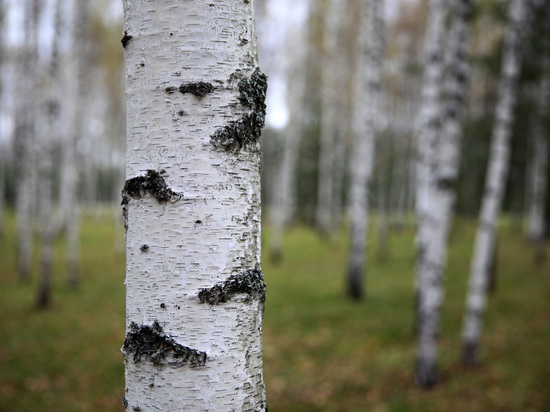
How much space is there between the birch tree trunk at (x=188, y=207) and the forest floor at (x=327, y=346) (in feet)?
14.3

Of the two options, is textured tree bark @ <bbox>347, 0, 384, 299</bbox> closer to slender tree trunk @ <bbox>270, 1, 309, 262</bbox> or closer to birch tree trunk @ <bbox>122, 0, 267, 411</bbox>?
slender tree trunk @ <bbox>270, 1, 309, 262</bbox>

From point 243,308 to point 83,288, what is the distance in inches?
408

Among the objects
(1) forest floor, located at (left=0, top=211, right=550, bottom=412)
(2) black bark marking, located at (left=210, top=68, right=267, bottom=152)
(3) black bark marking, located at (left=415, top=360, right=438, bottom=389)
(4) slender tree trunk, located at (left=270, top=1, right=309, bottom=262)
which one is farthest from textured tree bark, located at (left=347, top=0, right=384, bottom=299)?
(2) black bark marking, located at (left=210, top=68, right=267, bottom=152)

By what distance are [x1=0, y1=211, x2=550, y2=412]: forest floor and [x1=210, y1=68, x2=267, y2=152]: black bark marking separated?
15.2 ft

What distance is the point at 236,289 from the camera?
1.09 meters

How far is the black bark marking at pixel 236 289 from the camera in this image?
1.06 m

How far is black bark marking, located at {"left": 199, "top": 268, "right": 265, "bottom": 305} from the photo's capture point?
1063 millimetres

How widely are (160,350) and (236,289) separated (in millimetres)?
247

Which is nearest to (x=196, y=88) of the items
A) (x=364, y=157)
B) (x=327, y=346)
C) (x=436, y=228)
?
(x=436, y=228)

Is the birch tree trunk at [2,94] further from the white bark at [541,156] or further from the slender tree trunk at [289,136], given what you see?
the white bark at [541,156]

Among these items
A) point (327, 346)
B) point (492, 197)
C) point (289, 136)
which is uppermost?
point (289, 136)

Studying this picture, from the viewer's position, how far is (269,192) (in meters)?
31.5

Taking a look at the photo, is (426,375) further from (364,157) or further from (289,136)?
(289,136)

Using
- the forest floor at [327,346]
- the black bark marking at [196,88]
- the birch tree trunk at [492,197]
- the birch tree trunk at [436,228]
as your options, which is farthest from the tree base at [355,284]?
the black bark marking at [196,88]
